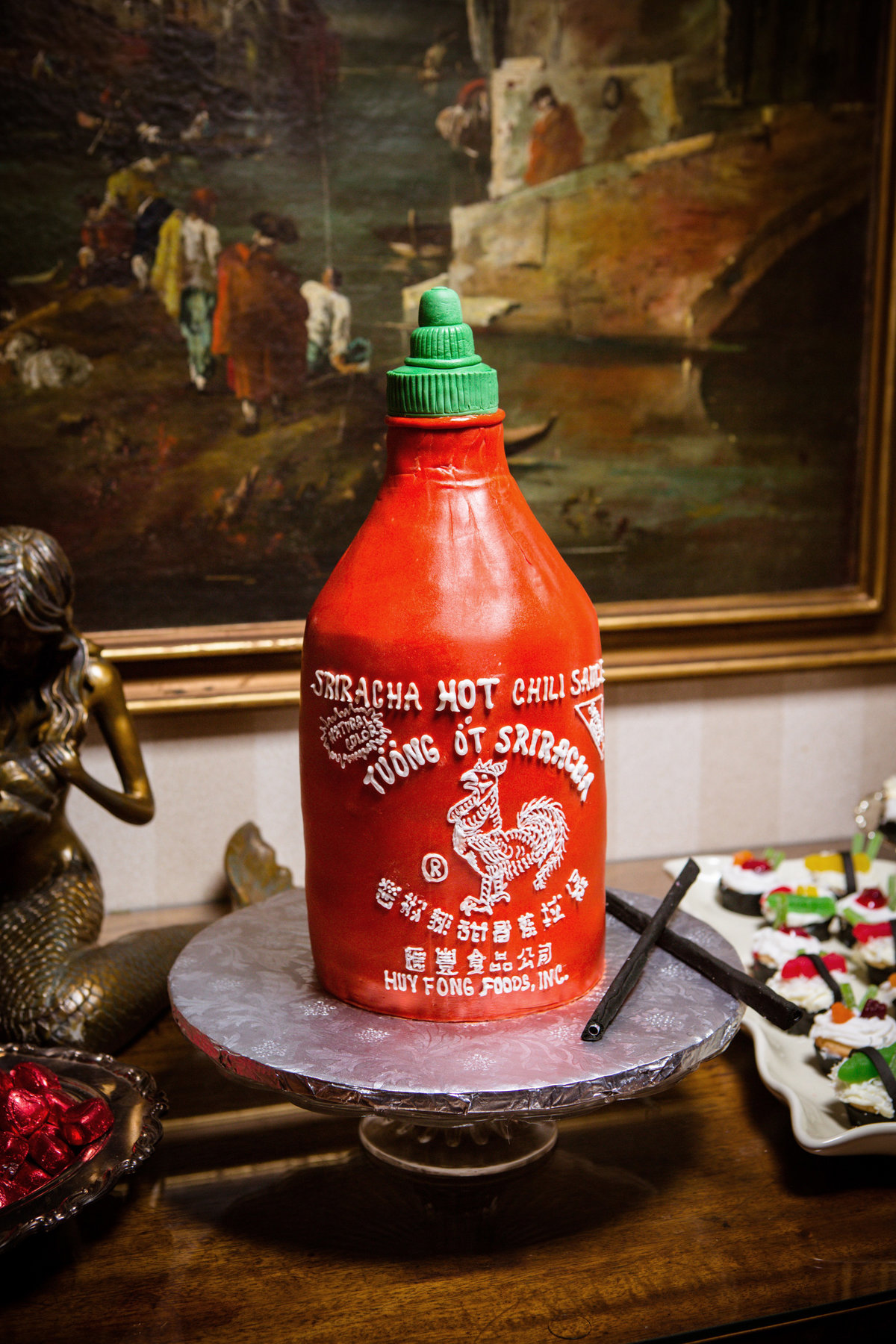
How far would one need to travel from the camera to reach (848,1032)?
2.90ft

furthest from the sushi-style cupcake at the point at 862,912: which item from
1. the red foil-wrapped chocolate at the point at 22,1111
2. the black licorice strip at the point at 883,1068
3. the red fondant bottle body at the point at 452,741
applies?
the red foil-wrapped chocolate at the point at 22,1111

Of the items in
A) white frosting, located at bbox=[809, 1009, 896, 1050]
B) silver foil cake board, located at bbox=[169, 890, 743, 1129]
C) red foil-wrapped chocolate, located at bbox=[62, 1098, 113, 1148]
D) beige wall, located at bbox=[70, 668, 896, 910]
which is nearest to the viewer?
silver foil cake board, located at bbox=[169, 890, 743, 1129]

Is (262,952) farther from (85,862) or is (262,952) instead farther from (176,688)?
(176,688)

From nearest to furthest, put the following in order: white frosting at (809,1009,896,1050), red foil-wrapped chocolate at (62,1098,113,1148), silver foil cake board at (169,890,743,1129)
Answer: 1. silver foil cake board at (169,890,743,1129)
2. red foil-wrapped chocolate at (62,1098,113,1148)
3. white frosting at (809,1009,896,1050)

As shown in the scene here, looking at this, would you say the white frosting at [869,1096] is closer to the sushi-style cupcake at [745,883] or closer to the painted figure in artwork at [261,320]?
→ the sushi-style cupcake at [745,883]

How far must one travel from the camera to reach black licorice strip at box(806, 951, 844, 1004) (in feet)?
3.20

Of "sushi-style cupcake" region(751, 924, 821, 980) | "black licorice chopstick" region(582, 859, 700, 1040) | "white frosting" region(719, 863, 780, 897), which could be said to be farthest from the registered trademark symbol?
"white frosting" region(719, 863, 780, 897)

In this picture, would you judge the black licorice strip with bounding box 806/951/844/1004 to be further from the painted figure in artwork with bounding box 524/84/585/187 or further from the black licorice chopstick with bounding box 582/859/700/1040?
the painted figure in artwork with bounding box 524/84/585/187

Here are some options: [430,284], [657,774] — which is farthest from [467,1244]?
[430,284]

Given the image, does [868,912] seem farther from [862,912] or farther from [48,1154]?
[48,1154]

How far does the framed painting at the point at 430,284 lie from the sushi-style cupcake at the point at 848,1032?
52 centimetres

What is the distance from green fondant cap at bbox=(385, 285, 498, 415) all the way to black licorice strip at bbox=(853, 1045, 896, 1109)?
1.68ft

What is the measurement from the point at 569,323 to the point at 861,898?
65 cm

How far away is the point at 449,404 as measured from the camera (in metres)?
0.71
